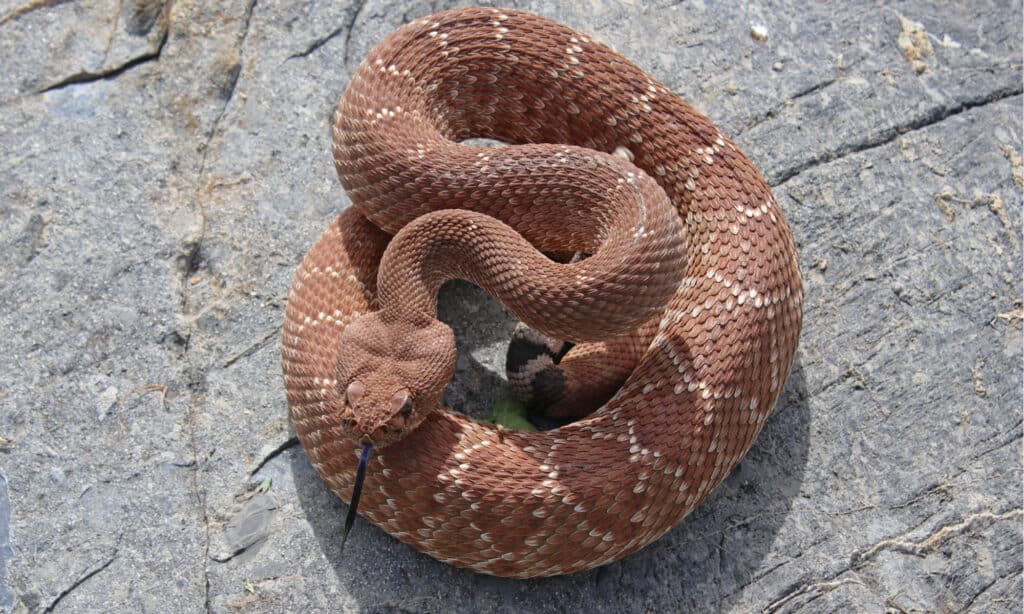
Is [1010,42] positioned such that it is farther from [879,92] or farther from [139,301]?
[139,301]

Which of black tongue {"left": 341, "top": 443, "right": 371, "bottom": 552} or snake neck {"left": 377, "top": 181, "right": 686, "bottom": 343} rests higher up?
snake neck {"left": 377, "top": 181, "right": 686, "bottom": 343}

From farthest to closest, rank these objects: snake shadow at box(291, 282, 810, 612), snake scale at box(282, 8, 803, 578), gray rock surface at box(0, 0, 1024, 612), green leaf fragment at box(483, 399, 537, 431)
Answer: green leaf fragment at box(483, 399, 537, 431) < gray rock surface at box(0, 0, 1024, 612) < snake shadow at box(291, 282, 810, 612) < snake scale at box(282, 8, 803, 578)

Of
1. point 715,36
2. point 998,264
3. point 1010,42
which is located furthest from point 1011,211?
point 715,36

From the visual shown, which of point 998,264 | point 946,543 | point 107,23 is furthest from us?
point 107,23

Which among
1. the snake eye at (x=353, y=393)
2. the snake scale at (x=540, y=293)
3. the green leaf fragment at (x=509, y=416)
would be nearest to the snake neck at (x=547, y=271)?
the snake scale at (x=540, y=293)

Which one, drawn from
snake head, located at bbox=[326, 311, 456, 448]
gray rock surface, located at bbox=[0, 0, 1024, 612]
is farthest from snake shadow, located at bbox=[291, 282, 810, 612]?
snake head, located at bbox=[326, 311, 456, 448]

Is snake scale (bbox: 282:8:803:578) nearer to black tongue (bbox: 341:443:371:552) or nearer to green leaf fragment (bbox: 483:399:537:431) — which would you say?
black tongue (bbox: 341:443:371:552)

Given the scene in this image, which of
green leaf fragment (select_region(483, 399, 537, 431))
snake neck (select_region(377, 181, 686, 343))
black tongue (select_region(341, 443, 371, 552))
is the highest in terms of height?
snake neck (select_region(377, 181, 686, 343))
